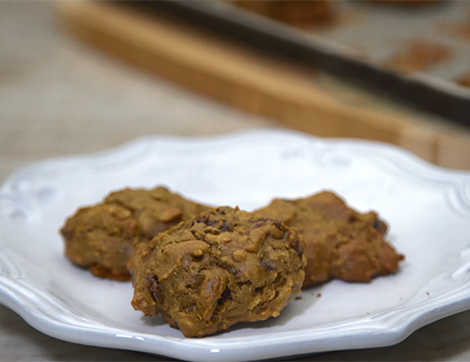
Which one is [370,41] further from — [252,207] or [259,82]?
[252,207]

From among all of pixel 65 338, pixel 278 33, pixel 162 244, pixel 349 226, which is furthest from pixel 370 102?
pixel 65 338

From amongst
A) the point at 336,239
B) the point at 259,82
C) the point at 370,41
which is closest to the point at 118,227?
the point at 336,239

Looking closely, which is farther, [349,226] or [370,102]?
[370,102]

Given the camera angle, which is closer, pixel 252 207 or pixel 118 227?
pixel 118 227

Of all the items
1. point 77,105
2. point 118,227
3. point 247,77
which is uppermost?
point 118,227

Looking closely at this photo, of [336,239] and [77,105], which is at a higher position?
[336,239]

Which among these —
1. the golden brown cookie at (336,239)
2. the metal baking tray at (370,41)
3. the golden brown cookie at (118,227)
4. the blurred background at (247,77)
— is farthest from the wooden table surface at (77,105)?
the golden brown cookie at (336,239)

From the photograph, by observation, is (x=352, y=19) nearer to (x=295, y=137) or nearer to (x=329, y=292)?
(x=295, y=137)

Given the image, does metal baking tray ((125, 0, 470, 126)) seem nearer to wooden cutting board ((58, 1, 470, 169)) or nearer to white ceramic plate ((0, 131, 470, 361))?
wooden cutting board ((58, 1, 470, 169))
